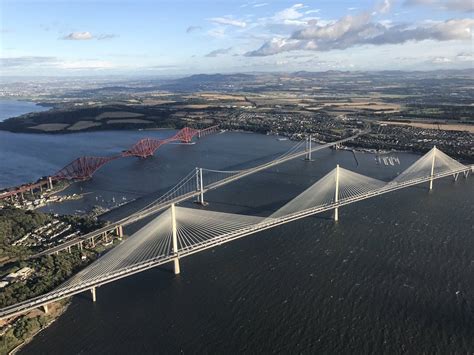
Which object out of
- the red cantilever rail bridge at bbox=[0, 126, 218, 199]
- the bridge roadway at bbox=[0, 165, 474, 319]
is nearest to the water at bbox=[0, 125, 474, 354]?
the bridge roadway at bbox=[0, 165, 474, 319]

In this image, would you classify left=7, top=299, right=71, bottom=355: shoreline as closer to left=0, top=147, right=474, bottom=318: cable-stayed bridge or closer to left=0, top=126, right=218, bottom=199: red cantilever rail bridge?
left=0, top=147, right=474, bottom=318: cable-stayed bridge

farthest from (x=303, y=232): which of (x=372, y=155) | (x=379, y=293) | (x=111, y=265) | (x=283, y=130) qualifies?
(x=283, y=130)

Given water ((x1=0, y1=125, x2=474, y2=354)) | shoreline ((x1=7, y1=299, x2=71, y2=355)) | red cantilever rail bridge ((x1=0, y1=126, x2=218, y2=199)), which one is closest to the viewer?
shoreline ((x1=7, y1=299, x2=71, y2=355))

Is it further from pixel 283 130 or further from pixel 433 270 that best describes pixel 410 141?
pixel 433 270

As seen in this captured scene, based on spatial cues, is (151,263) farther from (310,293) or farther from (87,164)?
(87,164)

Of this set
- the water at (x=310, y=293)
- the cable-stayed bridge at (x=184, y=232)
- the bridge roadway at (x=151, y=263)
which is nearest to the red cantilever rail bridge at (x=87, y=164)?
the water at (x=310, y=293)
